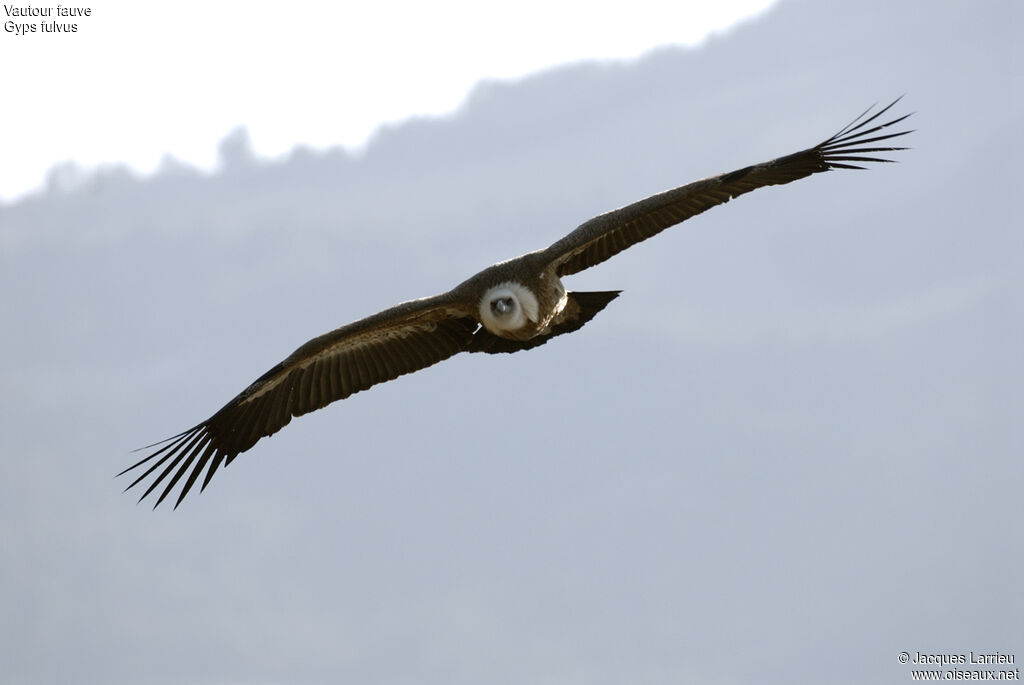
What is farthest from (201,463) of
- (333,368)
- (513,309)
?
(513,309)

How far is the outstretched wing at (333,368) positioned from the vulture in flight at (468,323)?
1 cm

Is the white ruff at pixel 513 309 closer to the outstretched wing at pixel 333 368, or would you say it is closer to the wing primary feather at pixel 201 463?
the outstretched wing at pixel 333 368

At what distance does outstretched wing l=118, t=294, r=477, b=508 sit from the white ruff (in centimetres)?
58

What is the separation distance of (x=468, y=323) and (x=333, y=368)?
145cm

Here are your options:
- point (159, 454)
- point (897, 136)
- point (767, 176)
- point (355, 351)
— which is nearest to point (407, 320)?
point (355, 351)

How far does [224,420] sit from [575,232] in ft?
12.8

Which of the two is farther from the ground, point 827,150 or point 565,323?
point 827,150

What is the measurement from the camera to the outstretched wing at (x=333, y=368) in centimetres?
1256

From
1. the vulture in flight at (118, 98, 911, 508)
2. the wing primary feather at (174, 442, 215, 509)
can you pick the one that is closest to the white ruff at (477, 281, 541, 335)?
the vulture in flight at (118, 98, 911, 508)

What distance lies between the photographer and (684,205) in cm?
1238

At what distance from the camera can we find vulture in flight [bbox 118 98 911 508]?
1200 centimetres

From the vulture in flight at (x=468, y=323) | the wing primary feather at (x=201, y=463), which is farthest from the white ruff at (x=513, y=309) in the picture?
the wing primary feather at (x=201, y=463)

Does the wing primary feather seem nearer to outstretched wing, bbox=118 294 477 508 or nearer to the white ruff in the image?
outstretched wing, bbox=118 294 477 508

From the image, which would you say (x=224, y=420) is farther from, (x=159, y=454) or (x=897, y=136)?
(x=897, y=136)
